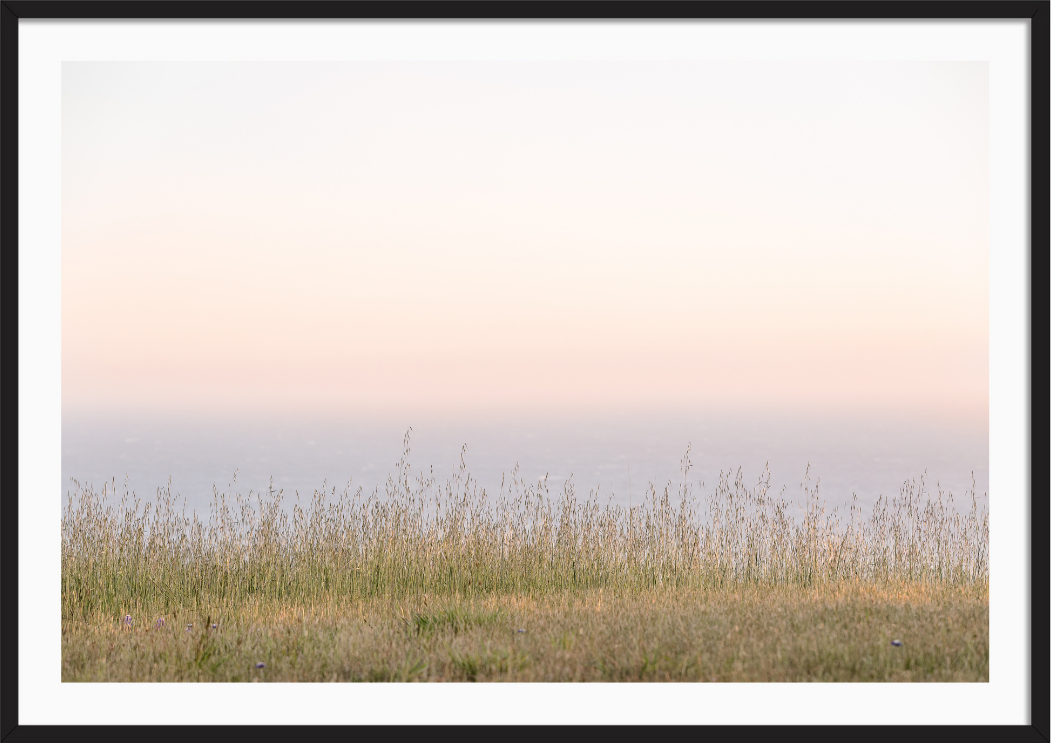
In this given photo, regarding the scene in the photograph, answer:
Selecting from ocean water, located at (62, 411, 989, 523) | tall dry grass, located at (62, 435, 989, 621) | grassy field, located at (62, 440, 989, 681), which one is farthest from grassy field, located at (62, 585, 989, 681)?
tall dry grass, located at (62, 435, 989, 621)

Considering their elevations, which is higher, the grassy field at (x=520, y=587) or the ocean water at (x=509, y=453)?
the ocean water at (x=509, y=453)

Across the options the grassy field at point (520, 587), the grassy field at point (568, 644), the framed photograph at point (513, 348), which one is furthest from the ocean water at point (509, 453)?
the grassy field at point (568, 644)

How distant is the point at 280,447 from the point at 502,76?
439 inches

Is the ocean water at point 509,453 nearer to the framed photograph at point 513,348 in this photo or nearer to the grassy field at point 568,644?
the framed photograph at point 513,348

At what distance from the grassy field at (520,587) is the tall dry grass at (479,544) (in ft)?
0.05

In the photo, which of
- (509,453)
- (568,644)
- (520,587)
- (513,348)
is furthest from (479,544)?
(509,453)

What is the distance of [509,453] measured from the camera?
29.0 ft

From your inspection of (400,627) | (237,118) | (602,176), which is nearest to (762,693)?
(400,627)

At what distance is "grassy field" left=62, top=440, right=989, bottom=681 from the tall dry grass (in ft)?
0.05

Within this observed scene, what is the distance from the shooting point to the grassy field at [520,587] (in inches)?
115

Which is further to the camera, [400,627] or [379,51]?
[400,627]

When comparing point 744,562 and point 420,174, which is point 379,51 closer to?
point 420,174

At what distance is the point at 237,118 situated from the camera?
172 inches

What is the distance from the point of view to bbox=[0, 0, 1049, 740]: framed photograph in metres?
2.87
